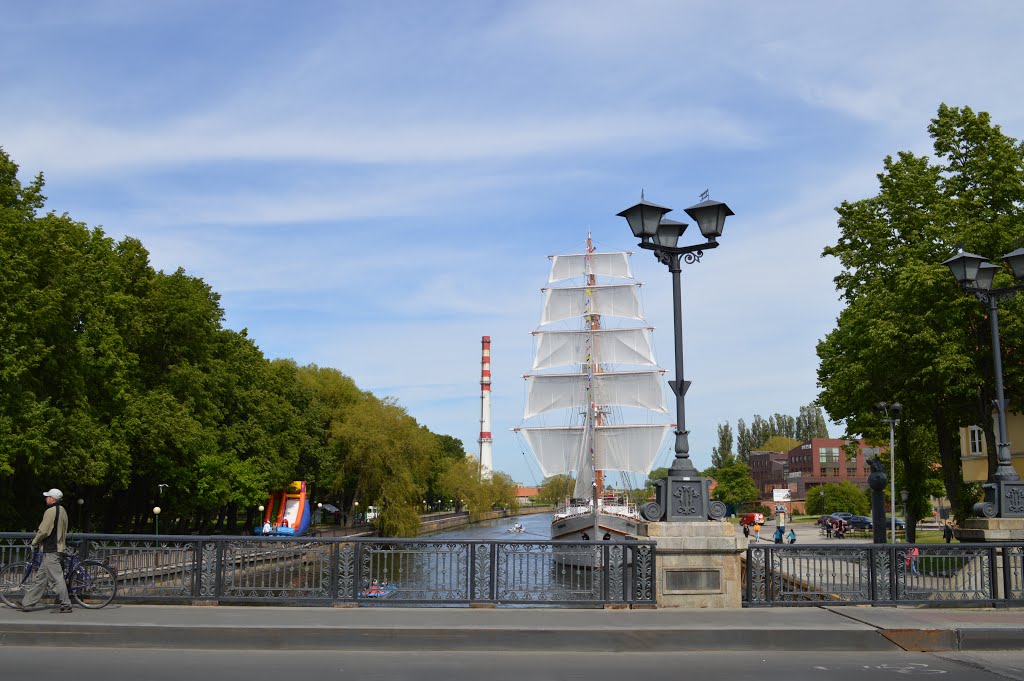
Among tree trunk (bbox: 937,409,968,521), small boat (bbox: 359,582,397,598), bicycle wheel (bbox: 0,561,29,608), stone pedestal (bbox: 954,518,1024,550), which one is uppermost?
tree trunk (bbox: 937,409,968,521)

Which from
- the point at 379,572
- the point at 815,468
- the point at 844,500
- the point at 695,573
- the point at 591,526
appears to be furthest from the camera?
the point at 815,468

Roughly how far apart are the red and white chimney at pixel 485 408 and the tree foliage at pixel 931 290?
109m

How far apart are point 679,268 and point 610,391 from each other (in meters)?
65.6

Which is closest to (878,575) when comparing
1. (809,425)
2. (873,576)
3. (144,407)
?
(873,576)

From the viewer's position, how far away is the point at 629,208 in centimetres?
1331

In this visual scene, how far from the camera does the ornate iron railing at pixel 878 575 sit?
43.5 feet

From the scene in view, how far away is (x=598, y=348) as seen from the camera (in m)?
80.8

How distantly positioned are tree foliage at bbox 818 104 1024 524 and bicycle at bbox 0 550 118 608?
87.1 feet

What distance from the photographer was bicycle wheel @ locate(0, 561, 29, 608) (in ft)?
43.0

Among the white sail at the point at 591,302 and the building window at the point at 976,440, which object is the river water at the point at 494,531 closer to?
the white sail at the point at 591,302

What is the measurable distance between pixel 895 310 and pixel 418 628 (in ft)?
87.6

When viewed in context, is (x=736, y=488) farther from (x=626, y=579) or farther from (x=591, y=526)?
(x=626, y=579)

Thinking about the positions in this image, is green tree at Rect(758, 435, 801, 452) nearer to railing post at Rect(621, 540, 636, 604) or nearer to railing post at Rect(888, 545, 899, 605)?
railing post at Rect(888, 545, 899, 605)

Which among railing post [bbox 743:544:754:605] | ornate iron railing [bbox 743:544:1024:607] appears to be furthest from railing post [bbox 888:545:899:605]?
railing post [bbox 743:544:754:605]
